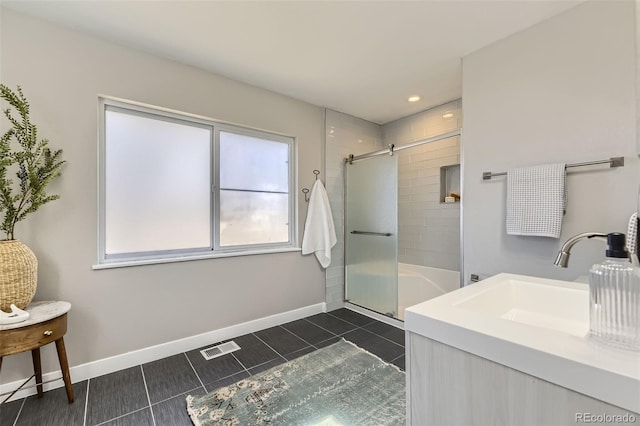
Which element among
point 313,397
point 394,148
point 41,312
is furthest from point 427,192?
point 41,312

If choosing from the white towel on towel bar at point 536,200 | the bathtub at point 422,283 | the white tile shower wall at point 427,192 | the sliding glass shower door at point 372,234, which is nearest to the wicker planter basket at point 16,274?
the sliding glass shower door at point 372,234

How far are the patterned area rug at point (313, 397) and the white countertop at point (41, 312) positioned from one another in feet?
2.99

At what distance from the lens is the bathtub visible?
3.17m

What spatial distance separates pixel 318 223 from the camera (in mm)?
3051

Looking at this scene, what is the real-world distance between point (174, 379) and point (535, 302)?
2182 millimetres

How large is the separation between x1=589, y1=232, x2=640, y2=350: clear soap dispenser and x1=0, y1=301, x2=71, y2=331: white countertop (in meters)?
2.33

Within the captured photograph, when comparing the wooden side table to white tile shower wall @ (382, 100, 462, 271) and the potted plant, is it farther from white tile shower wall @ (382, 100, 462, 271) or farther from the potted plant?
white tile shower wall @ (382, 100, 462, 271)

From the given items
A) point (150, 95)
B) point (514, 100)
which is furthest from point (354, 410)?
point (150, 95)

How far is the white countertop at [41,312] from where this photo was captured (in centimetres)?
142

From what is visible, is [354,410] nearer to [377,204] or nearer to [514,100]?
[377,204]

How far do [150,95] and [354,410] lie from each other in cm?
262

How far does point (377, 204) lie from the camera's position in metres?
3.01

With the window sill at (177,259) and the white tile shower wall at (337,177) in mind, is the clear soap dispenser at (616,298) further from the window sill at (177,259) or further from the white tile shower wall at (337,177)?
the white tile shower wall at (337,177)

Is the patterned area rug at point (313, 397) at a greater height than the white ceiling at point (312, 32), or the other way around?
the white ceiling at point (312, 32)
